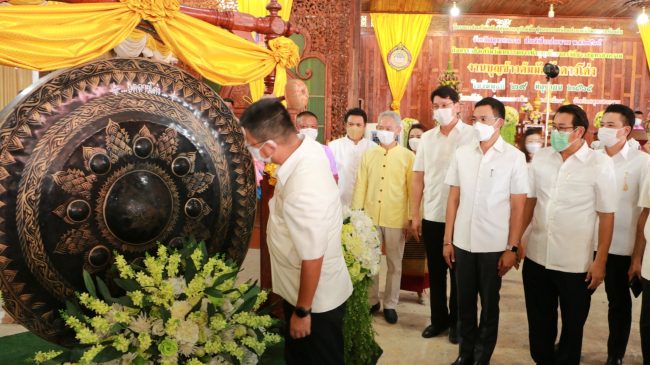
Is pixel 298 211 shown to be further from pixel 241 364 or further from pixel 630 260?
pixel 630 260

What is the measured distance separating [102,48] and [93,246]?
1.10m

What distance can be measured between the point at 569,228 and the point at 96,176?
7.77 ft

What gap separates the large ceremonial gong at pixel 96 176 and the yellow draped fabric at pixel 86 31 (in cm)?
48

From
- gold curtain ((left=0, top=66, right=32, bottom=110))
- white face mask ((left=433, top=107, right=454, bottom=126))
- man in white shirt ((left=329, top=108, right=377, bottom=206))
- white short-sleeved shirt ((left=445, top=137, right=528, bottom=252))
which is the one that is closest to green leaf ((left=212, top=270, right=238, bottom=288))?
white short-sleeved shirt ((left=445, top=137, right=528, bottom=252))

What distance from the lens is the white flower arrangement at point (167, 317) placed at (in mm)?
1797

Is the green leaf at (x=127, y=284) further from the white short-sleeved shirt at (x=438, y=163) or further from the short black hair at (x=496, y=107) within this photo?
the white short-sleeved shirt at (x=438, y=163)

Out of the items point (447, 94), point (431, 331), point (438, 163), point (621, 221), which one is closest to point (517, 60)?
point (447, 94)

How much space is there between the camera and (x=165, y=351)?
1.79 meters

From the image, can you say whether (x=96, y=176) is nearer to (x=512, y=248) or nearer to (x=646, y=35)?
(x=512, y=248)

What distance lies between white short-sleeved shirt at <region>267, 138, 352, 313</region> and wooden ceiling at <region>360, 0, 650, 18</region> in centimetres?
1020

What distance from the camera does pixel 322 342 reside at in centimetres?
204

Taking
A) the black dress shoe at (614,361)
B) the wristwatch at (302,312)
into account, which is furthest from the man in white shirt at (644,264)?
the wristwatch at (302,312)

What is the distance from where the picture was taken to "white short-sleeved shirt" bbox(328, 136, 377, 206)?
5.38 metres

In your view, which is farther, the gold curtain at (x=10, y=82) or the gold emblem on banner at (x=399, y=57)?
the gold emblem on banner at (x=399, y=57)
